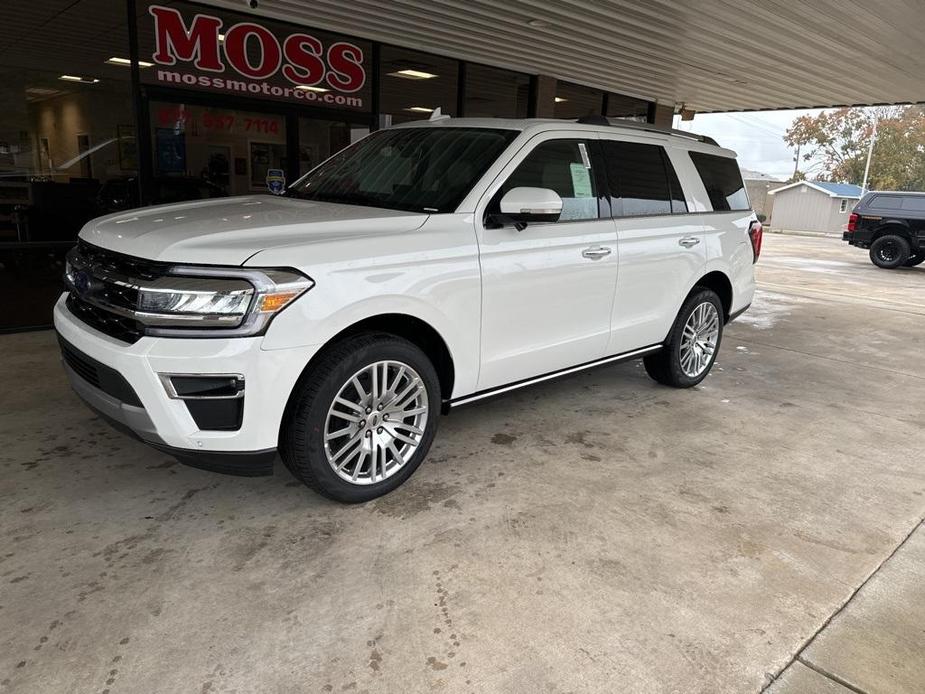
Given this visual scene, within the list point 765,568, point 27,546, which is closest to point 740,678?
point 765,568

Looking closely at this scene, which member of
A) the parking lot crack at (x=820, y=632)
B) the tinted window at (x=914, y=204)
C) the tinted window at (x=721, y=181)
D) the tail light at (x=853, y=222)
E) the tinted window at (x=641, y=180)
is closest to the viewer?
the parking lot crack at (x=820, y=632)

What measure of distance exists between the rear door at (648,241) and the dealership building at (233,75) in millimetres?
3580

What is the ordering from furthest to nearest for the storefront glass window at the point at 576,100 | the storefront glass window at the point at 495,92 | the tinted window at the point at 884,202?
the tinted window at the point at 884,202 < the storefront glass window at the point at 576,100 < the storefront glass window at the point at 495,92

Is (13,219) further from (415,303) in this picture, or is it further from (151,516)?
(415,303)

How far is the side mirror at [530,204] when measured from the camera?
11.1 ft

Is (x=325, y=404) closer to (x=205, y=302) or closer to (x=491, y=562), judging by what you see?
(x=205, y=302)

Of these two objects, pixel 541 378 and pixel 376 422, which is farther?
pixel 541 378

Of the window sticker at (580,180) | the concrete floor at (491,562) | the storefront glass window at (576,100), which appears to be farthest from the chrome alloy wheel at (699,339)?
the storefront glass window at (576,100)

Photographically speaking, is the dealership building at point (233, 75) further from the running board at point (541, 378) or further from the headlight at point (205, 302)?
the headlight at point (205, 302)

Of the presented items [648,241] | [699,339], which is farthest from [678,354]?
A: [648,241]

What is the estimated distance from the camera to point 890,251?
52.7 ft

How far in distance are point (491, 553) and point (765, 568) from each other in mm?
1192

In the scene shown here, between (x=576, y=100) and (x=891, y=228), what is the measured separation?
9139 mm

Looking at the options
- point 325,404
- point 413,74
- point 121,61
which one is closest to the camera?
point 325,404
